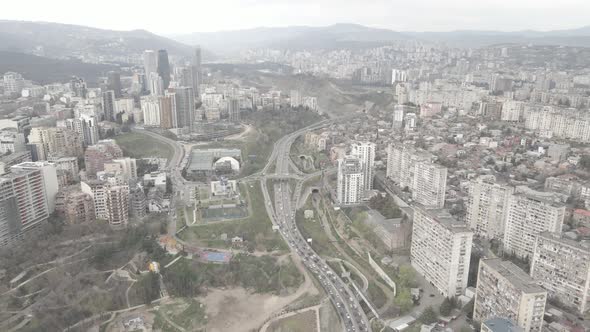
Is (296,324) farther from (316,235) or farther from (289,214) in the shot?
(289,214)

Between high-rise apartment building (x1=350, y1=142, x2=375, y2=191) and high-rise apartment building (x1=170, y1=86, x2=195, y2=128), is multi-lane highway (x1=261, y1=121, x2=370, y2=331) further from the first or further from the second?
high-rise apartment building (x1=170, y1=86, x2=195, y2=128)

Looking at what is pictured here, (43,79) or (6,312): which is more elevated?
(43,79)

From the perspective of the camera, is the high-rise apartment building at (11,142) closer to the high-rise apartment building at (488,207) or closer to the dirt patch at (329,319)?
the dirt patch at (329,319)

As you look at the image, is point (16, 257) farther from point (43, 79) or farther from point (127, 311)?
point (43, 79)

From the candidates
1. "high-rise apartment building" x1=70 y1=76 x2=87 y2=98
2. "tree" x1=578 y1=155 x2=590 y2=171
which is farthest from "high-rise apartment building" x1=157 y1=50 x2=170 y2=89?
"tree" x1=578 y1=155 x2=590 y2=171

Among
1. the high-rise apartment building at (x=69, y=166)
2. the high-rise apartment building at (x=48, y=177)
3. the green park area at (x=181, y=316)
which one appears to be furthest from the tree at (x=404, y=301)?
the high-rise apartment building at (x=69, y=166)

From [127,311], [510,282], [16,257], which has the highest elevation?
[510,282]

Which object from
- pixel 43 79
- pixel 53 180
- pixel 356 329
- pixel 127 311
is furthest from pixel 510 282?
pixel 43 79

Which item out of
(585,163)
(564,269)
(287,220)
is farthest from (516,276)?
(585,163)
